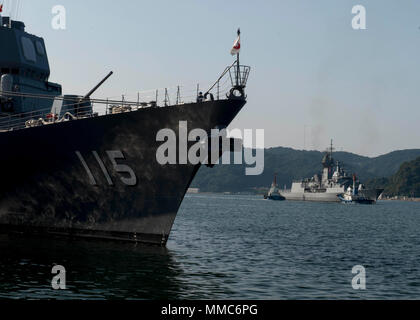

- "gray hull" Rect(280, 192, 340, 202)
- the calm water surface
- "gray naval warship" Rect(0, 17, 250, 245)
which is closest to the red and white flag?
"gray naval warship" Rect(0, 17, 250, 245)

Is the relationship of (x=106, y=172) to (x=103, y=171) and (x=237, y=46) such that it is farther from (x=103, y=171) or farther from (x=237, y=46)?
(x=237, y=46)

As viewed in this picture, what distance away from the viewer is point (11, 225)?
24406 mm

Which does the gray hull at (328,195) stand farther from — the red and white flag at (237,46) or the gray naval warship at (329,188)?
A: the red and white flag at (237,46)

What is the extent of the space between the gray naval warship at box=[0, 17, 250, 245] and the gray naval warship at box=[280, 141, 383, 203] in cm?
11585

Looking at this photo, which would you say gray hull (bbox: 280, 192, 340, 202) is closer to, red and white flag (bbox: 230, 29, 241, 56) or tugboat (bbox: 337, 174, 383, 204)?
tugboat (bbox: 337, 174, 383, 204)

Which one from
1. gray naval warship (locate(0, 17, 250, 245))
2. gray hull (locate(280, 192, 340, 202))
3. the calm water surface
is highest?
gray naval warship (locate(0, 17, 250, 245))

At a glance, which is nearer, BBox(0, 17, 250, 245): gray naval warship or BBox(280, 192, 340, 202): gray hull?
BBox(0, 17, 250, 245): gray naval warship

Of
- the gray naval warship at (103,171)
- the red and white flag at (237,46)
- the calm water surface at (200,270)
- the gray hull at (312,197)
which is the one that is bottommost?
the gray hull at (312,197)

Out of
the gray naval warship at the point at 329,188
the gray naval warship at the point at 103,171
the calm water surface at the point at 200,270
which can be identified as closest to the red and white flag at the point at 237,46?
the gray naval warship at the point at 103,171

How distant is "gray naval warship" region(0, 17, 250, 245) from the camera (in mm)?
21625

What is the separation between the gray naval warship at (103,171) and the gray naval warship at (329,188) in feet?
380

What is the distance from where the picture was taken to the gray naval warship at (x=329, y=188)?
139 meters
